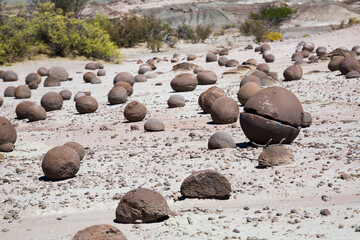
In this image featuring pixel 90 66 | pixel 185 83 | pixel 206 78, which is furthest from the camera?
pixel 90 66

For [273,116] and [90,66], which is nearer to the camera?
[273,116]

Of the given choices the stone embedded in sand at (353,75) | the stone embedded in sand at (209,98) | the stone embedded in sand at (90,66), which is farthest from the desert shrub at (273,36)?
the stone embedded in sand at (209,98)

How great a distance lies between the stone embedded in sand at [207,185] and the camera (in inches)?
214

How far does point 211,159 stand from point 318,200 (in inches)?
81.2

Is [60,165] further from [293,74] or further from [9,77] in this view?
[9,77]

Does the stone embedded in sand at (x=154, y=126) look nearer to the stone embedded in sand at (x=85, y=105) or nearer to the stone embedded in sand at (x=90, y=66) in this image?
the stone embedded in sand at (x=85, y=105)

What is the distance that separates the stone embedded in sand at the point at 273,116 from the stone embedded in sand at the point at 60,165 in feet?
8.04

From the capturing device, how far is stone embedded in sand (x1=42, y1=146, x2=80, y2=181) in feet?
21.7

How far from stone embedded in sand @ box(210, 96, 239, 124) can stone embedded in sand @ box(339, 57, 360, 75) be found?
18.2 ft

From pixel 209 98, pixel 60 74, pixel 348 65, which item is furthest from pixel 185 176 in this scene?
pixel 60 74

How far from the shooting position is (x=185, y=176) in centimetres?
639

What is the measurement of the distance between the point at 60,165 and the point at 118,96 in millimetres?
6299

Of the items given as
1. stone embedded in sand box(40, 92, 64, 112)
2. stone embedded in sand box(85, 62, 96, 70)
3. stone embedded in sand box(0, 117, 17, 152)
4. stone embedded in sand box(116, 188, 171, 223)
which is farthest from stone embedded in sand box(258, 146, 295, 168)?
stone embedded in sand box(85, 62, 96, 70)

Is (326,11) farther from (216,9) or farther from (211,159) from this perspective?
(211,159)
